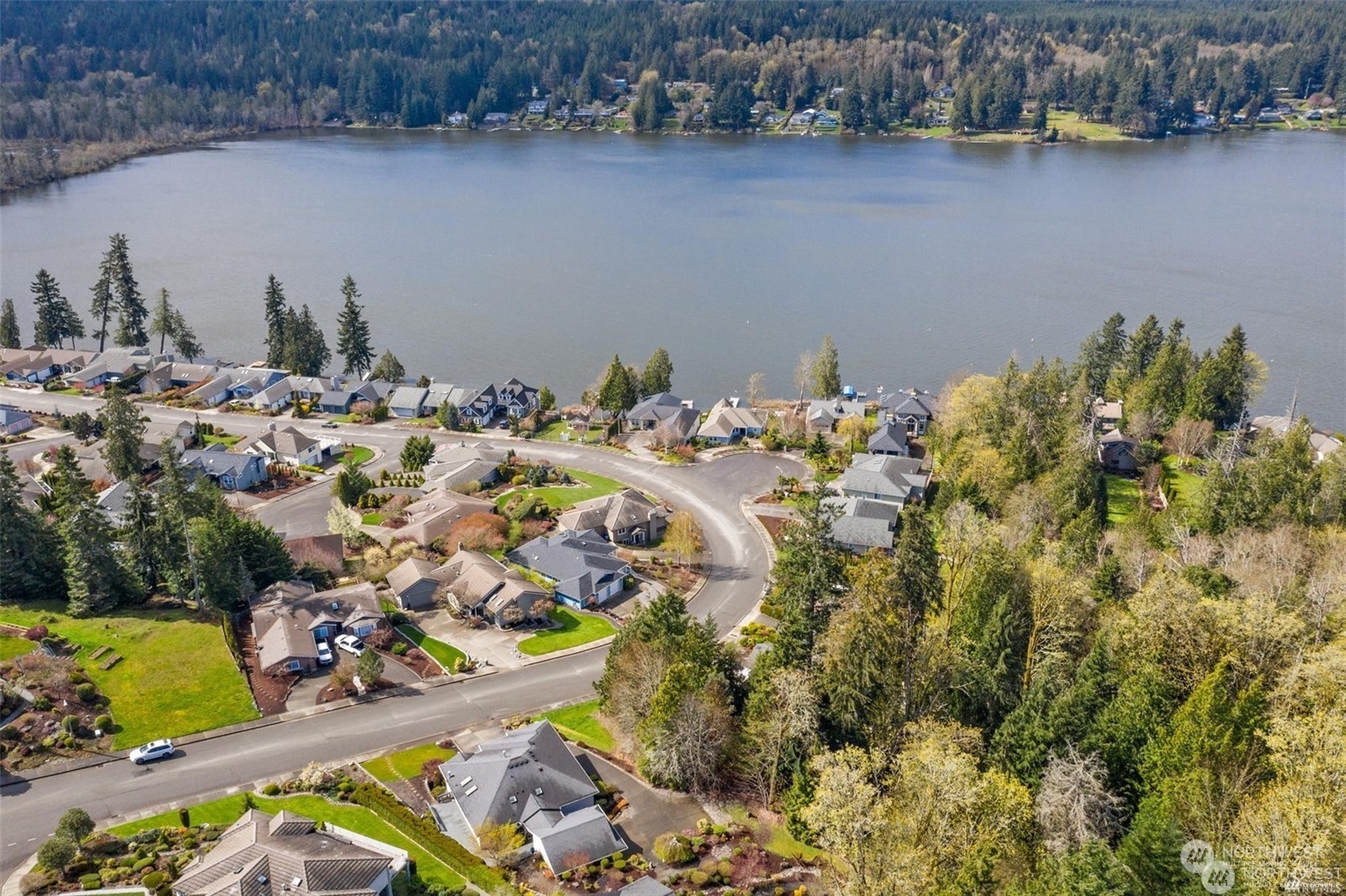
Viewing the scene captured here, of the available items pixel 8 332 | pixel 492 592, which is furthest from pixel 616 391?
pixel 8 332

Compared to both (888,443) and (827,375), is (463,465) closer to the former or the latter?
(888,443)

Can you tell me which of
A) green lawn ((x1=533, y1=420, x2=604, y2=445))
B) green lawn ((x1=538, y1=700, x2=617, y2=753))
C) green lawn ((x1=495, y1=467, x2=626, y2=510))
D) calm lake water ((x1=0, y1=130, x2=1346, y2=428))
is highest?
calm lake water ((x1=0, y1=130, x2=1346, y2=428))

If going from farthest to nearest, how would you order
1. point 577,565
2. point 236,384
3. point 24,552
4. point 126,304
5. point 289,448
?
1. point 126,304
2. point 236,384
3. point 289,448
4. point 577,565
5. point 24,552

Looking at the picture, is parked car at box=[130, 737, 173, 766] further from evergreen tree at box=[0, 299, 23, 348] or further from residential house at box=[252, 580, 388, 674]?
evergreen tree at box=[0, 299, 23, 348]

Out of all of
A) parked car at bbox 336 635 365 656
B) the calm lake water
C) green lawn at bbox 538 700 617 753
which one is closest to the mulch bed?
green lawn at bbox 538 700 617 753

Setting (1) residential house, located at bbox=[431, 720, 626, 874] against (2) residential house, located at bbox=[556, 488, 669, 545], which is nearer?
(1) residential house, located at bbox=[431, 720, 626, 874]

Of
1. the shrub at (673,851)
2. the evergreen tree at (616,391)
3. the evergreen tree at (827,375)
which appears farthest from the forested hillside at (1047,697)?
the evergreen tree at (616,391)
